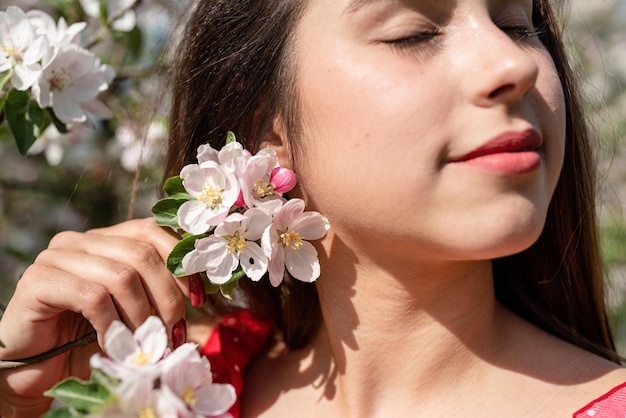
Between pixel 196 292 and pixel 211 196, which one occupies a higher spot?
pixel 211 196

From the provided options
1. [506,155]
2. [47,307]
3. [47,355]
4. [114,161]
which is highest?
[506,155]

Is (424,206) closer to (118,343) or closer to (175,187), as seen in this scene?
(175,187)

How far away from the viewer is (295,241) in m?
1.58

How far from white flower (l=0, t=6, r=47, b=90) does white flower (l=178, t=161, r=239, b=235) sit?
462 millimetres

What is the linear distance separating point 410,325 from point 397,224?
29 cm

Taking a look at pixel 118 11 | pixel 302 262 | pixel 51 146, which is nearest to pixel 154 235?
pixel 302 262

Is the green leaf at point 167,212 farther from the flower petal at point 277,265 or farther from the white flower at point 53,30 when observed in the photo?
the white flower at point 53,30

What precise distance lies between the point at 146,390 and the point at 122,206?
1777 millimetres

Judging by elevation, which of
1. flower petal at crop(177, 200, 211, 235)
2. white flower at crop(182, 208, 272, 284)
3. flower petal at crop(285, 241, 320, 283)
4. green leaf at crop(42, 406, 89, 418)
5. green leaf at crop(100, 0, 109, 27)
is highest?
flower petal at crop(177, 200, 211, 235)

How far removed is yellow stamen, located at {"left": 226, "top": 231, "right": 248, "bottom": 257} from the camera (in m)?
1.52

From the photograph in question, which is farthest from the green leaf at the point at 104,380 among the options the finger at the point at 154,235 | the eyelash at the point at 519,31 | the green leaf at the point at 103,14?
the green leaf at the point at 103,14

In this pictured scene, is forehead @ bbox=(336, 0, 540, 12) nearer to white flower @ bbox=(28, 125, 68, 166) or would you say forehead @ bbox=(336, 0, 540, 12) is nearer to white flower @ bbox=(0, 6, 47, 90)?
white flower @ bbox=(0, 6, 47, 90)

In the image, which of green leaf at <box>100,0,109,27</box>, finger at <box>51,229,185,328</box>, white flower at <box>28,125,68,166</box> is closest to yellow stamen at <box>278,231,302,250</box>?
finger at <box>51,229,185,328</box>

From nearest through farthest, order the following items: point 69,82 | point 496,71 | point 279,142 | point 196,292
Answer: point 496,71 < point 196,292 < point 279,142 < point 69,82
